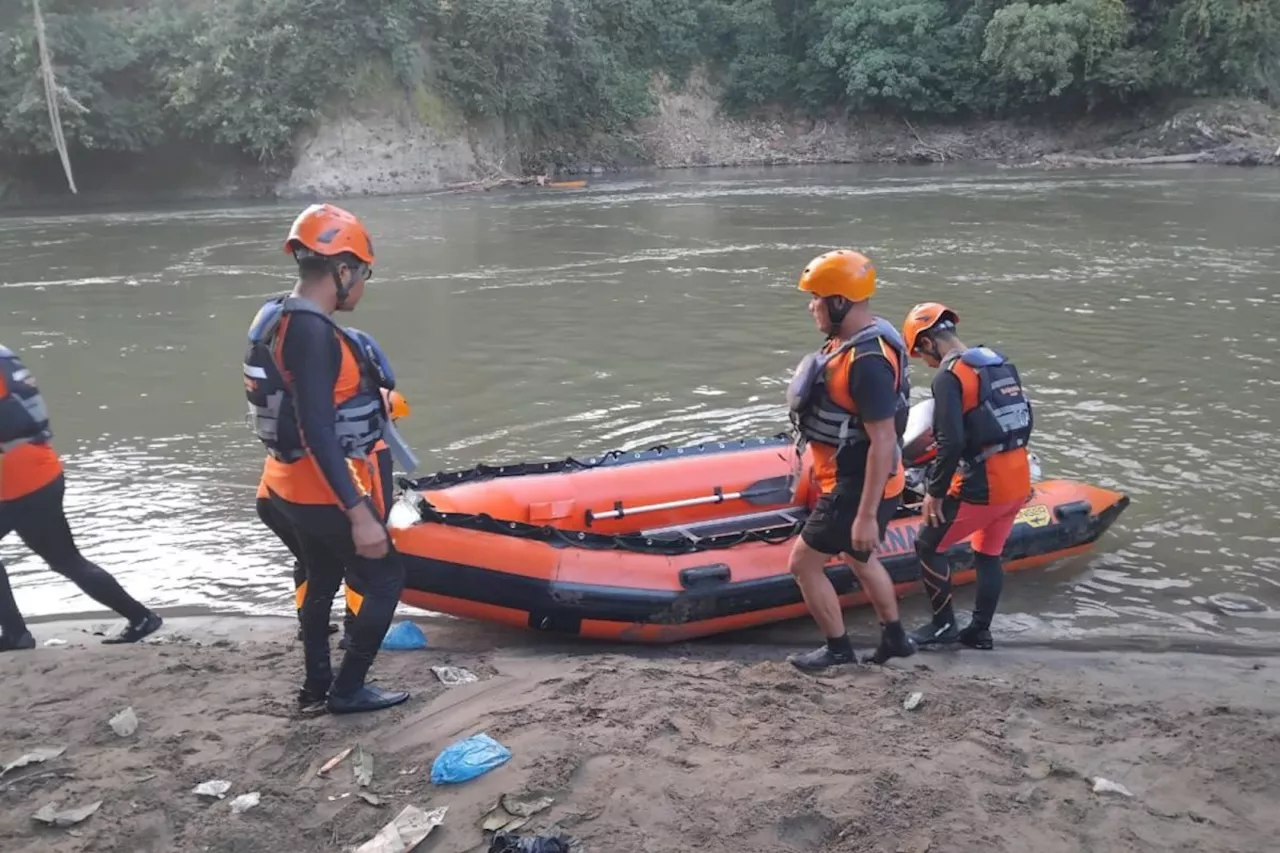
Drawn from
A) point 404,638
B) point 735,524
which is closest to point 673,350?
point 735,524

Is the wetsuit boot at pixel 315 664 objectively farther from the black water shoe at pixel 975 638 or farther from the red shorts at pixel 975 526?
the black water shoe at pixel 975 638

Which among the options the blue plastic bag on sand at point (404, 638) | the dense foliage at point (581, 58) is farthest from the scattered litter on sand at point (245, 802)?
the dense foliage at point (581, 58)

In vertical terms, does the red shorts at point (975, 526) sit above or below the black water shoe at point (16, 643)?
above

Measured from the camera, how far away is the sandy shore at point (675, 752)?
269 cm

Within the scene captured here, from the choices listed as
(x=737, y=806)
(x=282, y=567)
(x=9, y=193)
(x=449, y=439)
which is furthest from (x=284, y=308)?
(x=9, y=193)

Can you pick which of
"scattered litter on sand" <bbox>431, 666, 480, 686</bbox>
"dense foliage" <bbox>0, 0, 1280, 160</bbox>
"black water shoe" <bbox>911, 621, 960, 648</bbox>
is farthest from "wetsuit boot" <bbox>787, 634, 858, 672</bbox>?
"dense foliage" <bbox>0, 0, 1280, 160</bbox>

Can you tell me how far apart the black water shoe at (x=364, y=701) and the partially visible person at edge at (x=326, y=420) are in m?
0.17

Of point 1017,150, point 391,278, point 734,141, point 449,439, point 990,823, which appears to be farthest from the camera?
point 734,141

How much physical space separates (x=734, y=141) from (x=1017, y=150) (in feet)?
28.4

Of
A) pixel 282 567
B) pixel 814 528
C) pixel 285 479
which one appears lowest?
pixel 282 567

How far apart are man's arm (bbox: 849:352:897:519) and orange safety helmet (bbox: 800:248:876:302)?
0.22 meters

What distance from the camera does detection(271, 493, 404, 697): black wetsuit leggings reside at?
310cm

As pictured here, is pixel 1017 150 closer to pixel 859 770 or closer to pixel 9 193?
pixel 9 193

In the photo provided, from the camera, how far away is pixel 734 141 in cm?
3381
